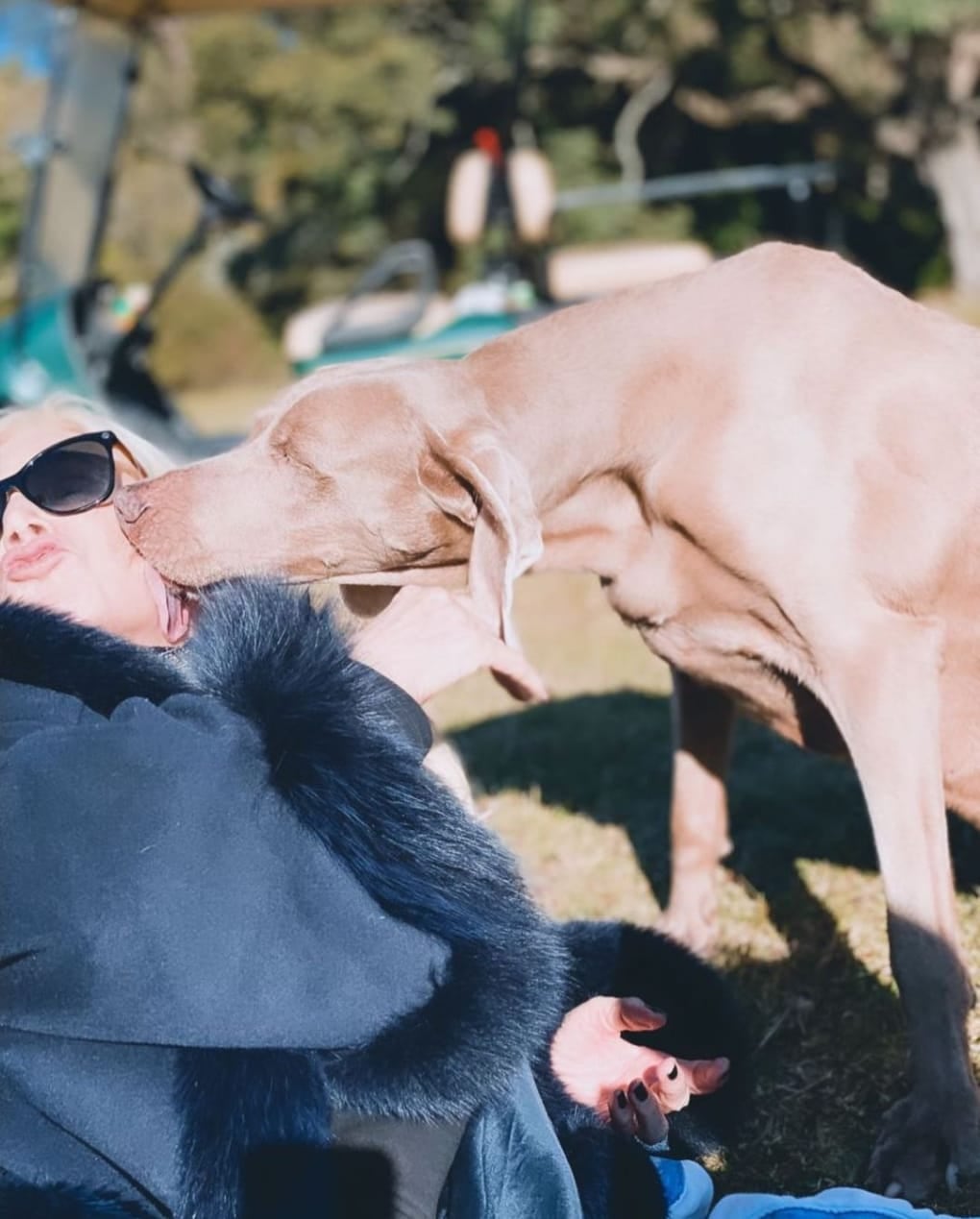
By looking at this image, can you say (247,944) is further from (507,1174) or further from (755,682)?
(755,682)

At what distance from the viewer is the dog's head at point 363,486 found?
9.16 feet

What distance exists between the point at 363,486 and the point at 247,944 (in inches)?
51.6

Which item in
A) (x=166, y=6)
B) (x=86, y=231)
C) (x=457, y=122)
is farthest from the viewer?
(x=457, y=122)

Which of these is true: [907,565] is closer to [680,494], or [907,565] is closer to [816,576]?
[816,576]

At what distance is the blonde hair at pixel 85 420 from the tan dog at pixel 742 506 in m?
0.06

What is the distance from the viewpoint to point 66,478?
223cm


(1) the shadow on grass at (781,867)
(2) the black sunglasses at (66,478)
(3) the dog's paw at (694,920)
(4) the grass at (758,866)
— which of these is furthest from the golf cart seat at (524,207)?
(2) the black sunglasses at (66,478)

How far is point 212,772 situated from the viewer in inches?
69.4

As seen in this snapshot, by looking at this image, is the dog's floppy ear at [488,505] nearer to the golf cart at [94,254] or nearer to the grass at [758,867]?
the grass at [758,867]

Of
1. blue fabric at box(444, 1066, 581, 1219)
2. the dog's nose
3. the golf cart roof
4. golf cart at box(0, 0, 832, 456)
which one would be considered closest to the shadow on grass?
blue fabric at box(444, 1066, 581, 1219)

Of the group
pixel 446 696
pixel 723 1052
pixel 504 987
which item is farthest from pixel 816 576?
pixel 446 696

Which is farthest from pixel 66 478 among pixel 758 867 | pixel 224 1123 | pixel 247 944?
pixel 758 867

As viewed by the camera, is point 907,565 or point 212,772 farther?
point 907,565

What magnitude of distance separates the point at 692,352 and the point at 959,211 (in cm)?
1805
